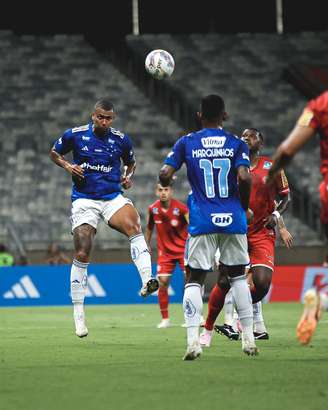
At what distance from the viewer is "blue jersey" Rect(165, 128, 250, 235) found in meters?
8.89

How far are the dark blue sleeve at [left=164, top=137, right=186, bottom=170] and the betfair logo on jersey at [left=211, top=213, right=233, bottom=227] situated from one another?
1.65 ft

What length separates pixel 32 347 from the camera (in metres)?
10.6

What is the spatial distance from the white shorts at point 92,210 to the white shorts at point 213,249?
2865mm

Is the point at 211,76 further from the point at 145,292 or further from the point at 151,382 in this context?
the point at 151,382

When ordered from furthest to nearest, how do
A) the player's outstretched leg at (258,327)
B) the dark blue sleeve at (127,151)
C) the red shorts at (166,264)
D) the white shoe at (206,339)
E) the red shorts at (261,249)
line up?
the red shorts at (166,264), the dark blue sleeve at (127,151), the player's outstretched leg at (258,327), the red shorts at (261,249), the white shoe at (206,339)

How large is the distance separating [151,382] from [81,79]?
26227 millimetres

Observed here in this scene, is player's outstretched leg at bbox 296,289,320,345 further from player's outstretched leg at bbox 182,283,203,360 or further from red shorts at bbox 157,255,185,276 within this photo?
red shorts at bbox 157,255,185,276

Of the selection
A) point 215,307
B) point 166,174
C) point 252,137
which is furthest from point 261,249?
point 166,174

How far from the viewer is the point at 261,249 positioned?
11688 mm

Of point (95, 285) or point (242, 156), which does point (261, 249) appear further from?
point (95, 285)

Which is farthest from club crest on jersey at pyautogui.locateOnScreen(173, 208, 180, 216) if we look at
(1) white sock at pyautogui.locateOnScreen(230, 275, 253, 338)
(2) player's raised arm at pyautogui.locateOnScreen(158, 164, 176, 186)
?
(2) player's raised arm at pyautogui.locateOnScreen(158, 164, 176, 186)

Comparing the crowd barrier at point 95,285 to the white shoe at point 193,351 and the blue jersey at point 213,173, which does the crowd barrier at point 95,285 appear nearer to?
the blue jersey at point 213,173

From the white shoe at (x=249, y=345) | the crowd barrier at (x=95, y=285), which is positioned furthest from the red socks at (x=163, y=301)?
the crowd barrier at (x=95, y=285)

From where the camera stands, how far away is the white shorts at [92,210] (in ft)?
38.4
